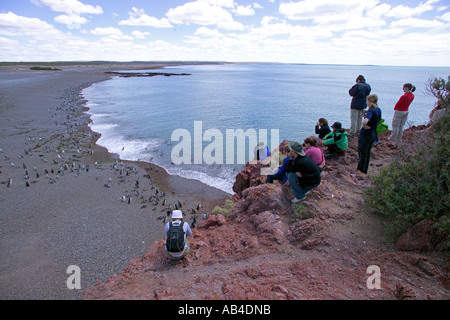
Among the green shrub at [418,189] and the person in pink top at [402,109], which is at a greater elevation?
the person in pink top at [402,109]

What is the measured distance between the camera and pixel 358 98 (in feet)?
34.3

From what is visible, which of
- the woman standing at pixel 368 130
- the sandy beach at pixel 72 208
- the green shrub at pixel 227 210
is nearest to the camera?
the sandy beach at pixel 72 208

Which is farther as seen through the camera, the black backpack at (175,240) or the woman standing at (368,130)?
the woman standing at (368,130)

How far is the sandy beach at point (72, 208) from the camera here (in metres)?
7.72

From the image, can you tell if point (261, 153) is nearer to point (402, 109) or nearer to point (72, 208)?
point (402, 109)

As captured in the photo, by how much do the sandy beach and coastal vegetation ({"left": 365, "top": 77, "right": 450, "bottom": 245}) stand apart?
7832mm

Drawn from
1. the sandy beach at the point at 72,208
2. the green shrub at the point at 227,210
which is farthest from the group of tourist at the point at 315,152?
the sandy beach at the point at 72,208

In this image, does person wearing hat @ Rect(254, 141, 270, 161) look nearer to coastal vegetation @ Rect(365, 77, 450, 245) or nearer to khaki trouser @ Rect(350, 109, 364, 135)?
khaki trouser @ Rect(350, 109, 364, 135)

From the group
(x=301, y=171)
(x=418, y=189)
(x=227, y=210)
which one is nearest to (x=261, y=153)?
(x=227, y=210)

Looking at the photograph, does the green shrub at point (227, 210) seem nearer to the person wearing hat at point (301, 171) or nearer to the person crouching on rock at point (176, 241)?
the person crouching on rock at point (176, 241)

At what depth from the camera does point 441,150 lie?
554 cm

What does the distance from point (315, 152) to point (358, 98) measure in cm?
494
